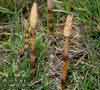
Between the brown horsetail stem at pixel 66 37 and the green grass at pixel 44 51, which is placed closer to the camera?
the brown horsetail stem at pixel 66 37

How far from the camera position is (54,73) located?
162cm

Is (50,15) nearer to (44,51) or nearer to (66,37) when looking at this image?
(44,51)

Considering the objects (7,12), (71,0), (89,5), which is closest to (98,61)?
(89,5)

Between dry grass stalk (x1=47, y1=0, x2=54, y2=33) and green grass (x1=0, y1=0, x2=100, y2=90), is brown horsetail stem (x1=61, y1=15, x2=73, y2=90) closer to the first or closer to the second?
green grass (x1=0, y1=0, x2=100, y2=90)

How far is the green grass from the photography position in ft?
4.97

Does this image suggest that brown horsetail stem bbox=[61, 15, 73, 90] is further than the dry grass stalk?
No

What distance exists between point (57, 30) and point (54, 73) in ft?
1.13

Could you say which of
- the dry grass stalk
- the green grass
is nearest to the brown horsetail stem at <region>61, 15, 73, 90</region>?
the green grass

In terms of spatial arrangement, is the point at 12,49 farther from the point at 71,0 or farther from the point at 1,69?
the point at 71,0

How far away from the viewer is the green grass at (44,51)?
152cm

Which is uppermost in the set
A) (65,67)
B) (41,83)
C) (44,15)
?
(44,15)

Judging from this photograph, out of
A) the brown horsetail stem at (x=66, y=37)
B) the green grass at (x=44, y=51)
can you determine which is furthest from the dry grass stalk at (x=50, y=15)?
the brown horsetail stem at (x=66, y=37)

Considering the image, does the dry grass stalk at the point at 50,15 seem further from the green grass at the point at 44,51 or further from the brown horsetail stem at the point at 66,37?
the brown horsetail stem at the point at 66,37

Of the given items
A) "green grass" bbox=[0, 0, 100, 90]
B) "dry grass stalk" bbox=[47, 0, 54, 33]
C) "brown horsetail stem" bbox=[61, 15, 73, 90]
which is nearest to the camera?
"brown horsetail stem" bbox=[61, 15, 73, 90]
